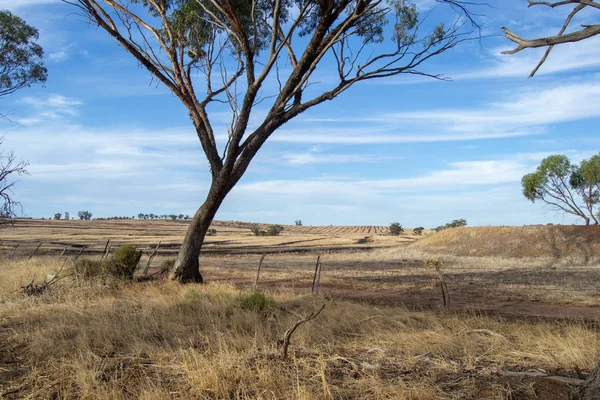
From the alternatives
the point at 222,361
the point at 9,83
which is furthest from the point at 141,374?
the point at 9,83

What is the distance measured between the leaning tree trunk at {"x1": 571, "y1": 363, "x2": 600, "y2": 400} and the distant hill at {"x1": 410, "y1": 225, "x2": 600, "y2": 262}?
30.7m

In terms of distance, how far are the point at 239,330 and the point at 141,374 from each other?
2383 millimetres

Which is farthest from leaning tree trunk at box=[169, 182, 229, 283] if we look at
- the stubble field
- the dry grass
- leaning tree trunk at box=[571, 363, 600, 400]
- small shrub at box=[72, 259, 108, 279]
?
leaning tree trunk at box=[571, 363, 600, 400]

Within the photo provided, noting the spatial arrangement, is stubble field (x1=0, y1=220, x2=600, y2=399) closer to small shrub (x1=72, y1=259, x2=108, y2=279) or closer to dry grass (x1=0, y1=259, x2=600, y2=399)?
dry grass (x1=0, y1=259, x2=600, y2=399)

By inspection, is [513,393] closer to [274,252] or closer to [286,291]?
[286,291]

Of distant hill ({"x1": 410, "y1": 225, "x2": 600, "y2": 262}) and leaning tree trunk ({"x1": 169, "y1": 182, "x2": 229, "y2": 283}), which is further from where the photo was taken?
distant hill ({"x1": 410, "y1": 225, "x2": 600, "y2": 262})

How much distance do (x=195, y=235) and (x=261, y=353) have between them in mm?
8788

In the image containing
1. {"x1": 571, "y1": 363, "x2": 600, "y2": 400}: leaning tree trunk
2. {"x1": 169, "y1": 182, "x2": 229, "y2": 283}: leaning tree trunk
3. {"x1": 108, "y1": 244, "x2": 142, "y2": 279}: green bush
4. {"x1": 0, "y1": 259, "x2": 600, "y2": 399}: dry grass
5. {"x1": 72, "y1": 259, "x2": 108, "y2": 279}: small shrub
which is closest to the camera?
{"x1": 571, "y1": 363, "x2": 600, "y2": 400}: leaning tree trunk

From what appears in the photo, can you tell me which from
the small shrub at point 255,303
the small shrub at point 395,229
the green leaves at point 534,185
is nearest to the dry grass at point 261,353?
the small shrub at point 255,303

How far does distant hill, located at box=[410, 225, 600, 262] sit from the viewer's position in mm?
32094

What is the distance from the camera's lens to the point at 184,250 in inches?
547

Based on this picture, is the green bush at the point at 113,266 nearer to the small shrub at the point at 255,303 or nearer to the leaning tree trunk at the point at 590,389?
the small shrub at the point at 255,303

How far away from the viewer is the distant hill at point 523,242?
32.1 metres

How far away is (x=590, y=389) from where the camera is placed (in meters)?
3.58
